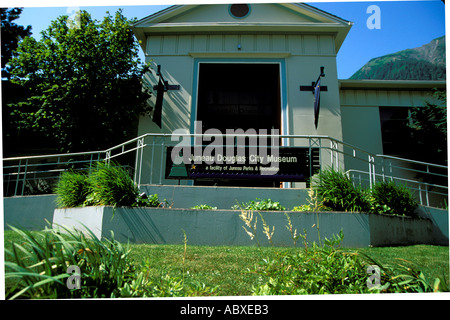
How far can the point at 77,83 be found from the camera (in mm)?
7117

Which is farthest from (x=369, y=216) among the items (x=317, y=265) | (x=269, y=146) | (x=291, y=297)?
(x=291, y=297)

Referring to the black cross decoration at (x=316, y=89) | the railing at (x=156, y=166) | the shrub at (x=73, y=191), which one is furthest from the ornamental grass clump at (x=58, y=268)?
the black cross decoration at (x=316, y=89)

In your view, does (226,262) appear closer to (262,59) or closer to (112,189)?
(112,189)

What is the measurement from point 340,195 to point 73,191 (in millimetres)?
4696

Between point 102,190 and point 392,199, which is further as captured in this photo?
point 392,199

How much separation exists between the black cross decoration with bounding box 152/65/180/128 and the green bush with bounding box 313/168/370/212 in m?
4.69

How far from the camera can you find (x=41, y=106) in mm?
7285

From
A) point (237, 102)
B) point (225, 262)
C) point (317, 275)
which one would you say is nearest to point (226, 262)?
point (225, 262)

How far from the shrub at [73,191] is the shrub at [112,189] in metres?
0.31

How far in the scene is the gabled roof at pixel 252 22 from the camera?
8383mm

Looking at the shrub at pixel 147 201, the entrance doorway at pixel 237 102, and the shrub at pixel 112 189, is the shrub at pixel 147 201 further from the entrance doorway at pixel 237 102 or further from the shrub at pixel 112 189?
the entrance doorway at pixel 237 102

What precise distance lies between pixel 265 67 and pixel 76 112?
18.5 ft

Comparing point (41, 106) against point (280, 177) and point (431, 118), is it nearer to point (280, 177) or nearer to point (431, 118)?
point (280, 177)

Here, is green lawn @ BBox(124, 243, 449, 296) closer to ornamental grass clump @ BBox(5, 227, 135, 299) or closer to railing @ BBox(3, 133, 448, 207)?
ornamental grass clump @ BBox(5, 227, 135, 299)
